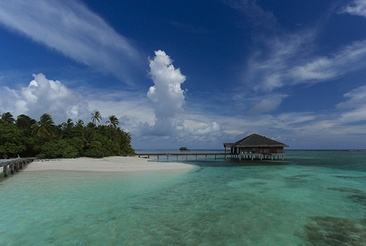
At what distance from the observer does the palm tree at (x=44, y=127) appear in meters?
37.1

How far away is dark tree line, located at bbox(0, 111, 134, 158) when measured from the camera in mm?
32750

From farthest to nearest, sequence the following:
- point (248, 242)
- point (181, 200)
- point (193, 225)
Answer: point (181, 200) < point (193, 225) < point (248, 242)

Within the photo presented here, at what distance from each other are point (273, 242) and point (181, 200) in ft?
20.1

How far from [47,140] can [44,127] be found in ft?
7.03

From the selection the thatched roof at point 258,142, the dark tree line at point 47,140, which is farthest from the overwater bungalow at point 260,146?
the dark tree line at point 47,140

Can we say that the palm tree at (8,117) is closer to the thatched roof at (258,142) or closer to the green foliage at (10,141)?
the green foliage at (10,141)

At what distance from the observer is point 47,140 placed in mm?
37562

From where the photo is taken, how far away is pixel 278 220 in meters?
9.08

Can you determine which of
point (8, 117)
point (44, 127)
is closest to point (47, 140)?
point (44, 127)

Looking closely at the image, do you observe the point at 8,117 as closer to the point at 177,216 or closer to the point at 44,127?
the point at 44,127

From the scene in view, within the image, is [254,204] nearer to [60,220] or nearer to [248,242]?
[248,242]

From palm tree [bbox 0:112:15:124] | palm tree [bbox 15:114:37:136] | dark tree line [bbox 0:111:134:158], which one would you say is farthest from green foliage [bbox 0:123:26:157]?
palm tree [bbox 0:112:15:124]

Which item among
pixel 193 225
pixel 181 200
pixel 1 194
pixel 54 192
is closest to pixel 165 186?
pixel 181 200

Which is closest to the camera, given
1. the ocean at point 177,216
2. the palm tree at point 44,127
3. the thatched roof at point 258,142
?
the ocean at point 177,216
